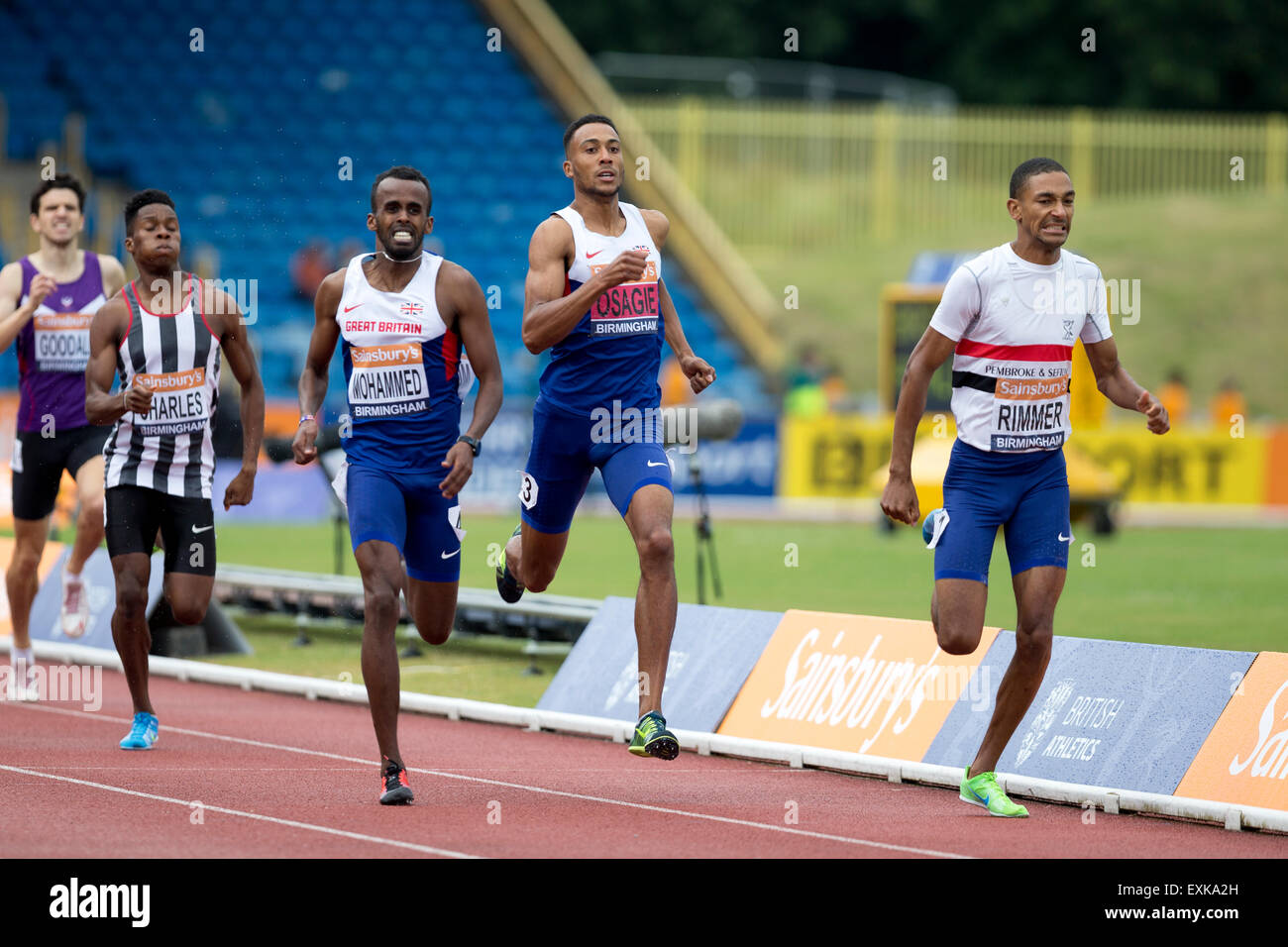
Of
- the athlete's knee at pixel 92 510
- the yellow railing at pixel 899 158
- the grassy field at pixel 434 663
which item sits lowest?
the grassy field at pixel 434 663

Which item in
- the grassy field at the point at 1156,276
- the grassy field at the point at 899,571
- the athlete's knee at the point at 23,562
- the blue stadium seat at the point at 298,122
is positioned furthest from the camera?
the grassy field at the point at 1156,276

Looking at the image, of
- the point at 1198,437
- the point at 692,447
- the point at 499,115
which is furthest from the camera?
the point at 499,115

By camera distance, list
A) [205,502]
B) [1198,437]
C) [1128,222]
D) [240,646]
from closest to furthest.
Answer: [205,502] < [240,646] < [1198,437] < [1128,222]

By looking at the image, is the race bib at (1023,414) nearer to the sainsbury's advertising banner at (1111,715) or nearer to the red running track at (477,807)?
the sainsbury's advertising banner at (1111,715)

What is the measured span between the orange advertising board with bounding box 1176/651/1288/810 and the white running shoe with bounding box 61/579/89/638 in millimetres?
7350

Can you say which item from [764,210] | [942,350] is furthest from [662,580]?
[764,210]

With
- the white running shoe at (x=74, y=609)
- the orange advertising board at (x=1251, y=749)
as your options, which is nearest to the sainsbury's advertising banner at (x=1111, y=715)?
the orange advertising board at (x=1251, y=749)

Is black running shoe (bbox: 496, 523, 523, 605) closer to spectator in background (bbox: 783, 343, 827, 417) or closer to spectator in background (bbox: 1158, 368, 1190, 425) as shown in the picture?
spectator in background (bbox: 783, 343, 827, 417)

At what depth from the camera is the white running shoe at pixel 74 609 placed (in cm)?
1234

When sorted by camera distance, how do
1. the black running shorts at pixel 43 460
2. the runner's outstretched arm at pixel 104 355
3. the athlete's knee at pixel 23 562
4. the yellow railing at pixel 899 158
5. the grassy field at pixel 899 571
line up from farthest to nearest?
the yellow railing at pixel 899 158, the grassy field at pixel 899 571, the athlete's knee at pixel 23 562, the black running shorts at pixel 43 460, the runner's outstretched arm at pixel 104 355

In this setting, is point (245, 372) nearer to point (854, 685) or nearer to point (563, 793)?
point (563, 793)
